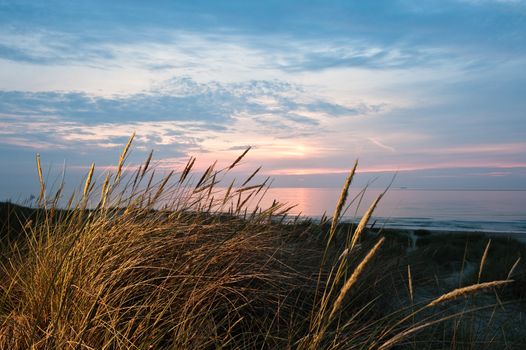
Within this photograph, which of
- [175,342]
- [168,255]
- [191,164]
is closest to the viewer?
[175,342]

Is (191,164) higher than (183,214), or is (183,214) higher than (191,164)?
(191,164)

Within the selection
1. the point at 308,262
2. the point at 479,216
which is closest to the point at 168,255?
the point at 308,262

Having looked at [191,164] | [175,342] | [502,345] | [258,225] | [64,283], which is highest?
[191,164]

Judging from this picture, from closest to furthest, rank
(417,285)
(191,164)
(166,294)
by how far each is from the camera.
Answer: (166,294) < (191,164) < (417,285)

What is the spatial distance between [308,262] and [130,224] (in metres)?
1.46

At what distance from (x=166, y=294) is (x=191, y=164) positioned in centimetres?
97

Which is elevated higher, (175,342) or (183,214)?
(183,214)

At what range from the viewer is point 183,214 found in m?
3.80

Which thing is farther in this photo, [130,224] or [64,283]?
[130,224]

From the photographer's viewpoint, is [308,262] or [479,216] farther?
[479,216]

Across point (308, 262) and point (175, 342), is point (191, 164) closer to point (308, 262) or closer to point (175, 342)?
point (308, 262)

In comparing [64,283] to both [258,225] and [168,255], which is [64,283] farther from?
[258,225]

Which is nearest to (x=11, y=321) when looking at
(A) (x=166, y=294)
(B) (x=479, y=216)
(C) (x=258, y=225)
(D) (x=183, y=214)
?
(A) (x=166, y=294)

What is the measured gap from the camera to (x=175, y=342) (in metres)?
1.99
